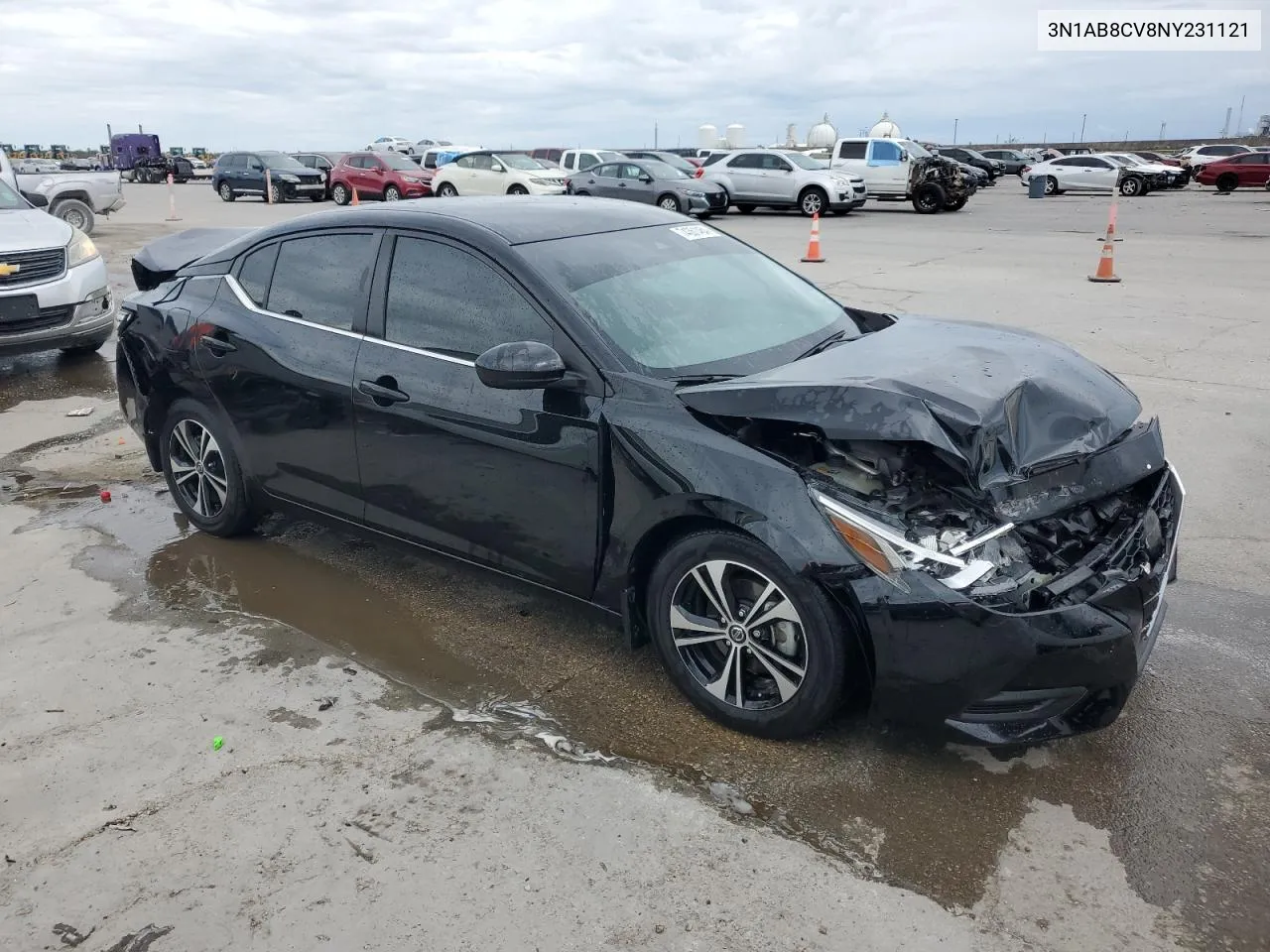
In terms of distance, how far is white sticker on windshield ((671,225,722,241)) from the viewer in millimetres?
4418

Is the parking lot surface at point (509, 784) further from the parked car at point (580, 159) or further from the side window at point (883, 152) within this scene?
the parked car at point (580, 159)

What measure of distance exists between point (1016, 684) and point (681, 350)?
1.61 meters

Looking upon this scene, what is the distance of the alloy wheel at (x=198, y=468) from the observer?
16.1 ft

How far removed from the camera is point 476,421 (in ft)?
12.3

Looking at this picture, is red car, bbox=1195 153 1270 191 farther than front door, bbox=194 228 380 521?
Yes

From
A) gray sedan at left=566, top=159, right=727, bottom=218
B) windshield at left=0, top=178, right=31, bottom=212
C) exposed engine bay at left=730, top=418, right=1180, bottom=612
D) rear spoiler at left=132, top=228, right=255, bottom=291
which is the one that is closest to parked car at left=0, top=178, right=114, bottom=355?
windshield at left=0, top=178, right=31, bottom=212

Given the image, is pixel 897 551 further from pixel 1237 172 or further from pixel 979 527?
pixel 1237 172

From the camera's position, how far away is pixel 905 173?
2777 cm

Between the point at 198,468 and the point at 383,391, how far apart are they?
5.16ft

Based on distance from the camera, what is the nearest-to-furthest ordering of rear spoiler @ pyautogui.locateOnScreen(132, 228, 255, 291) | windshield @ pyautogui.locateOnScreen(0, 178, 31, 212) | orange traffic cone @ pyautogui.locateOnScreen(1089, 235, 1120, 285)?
rear spoiler @ pyautogui.locateOnScreen(132, 228, 255, 291) < windshield @ pyautogui.locateOnScreen(0, 178, 31, 212) < orange traffic cone @ pyautogui.locateOnScreen(1089, 235, 1120, 285)

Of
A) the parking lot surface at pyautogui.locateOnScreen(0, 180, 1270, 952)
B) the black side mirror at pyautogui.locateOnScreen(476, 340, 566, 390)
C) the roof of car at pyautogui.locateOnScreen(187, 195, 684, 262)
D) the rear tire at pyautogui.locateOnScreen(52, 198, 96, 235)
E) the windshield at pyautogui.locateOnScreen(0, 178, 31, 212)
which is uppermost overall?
the roof of car at pyautogui.locateOnScreen(187, 195, 684, 262)

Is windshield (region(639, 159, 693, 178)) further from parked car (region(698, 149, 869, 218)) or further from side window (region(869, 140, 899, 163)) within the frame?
side window (region(869, 140, 899, 163))

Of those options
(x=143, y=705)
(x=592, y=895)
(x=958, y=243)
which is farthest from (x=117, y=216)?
(x=592, y=895)

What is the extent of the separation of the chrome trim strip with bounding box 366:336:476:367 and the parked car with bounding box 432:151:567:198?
22240 millimetres
